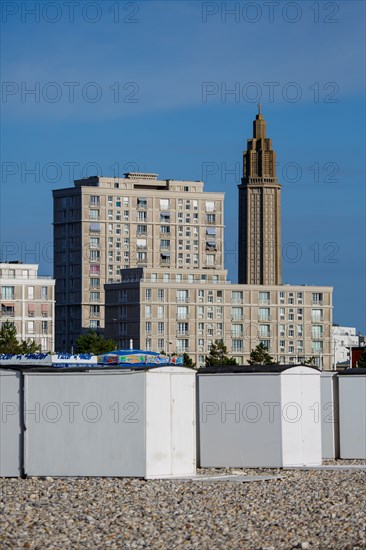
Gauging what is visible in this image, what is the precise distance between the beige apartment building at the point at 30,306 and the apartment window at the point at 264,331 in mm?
27582

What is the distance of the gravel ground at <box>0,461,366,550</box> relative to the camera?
1998 cm

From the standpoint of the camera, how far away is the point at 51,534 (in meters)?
20.6

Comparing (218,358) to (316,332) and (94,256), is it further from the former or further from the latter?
(94,256)

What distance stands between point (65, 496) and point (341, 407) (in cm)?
1121

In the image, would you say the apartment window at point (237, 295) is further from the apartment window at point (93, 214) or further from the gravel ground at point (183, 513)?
the gravel ground at point (183, 513)

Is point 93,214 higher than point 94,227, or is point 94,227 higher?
point 93,214

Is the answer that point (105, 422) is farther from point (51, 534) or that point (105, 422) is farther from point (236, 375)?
point (51, 534)

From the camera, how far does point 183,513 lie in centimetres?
2284

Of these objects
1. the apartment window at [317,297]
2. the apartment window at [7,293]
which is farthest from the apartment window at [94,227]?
the apartment window at [7,293]

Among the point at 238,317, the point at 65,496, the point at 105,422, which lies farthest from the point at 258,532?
the point at 238,317

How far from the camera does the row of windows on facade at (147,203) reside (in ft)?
610

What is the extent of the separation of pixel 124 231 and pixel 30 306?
5886 cm

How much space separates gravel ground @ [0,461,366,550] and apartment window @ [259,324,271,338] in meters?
123

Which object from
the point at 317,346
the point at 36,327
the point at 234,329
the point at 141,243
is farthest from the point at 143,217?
the point at 36,327
